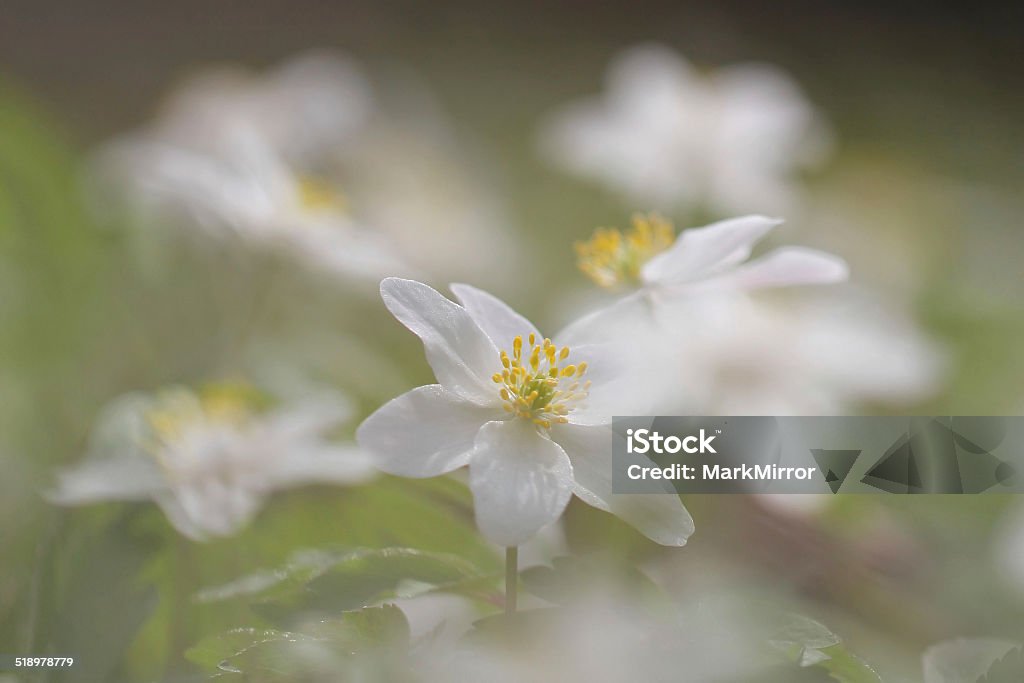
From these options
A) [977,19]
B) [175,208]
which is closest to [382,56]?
[175,208]

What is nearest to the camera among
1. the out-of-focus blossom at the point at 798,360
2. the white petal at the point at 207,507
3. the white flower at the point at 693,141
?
the white petal at the point at 207,507

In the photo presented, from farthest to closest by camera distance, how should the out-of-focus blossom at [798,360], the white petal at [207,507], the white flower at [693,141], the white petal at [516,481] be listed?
1. the white flower at [693,141]
2. the out-of-focus blossom at [798,360]
3. the white petal at [207,507]
4. the white petal at [516,481]

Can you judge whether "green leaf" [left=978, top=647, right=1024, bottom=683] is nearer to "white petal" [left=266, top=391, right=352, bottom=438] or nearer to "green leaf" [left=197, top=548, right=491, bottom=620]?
"green leaf" [left=197, top=548, right=491, bottom=620]

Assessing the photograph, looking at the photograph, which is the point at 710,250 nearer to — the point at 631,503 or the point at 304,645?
the point at 631,503

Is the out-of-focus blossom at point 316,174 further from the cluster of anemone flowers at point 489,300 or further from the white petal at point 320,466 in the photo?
the white petal at point 320,466

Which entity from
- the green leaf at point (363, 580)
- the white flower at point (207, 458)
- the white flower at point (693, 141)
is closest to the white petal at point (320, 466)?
the white flower at point (207, 458)

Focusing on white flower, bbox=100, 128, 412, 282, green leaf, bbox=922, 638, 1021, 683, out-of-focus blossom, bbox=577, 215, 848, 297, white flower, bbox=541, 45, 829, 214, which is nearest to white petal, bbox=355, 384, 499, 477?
out-of-focus blossom, bbox=577, 215, 848, 297

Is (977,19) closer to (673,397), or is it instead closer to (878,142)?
(878,142)
